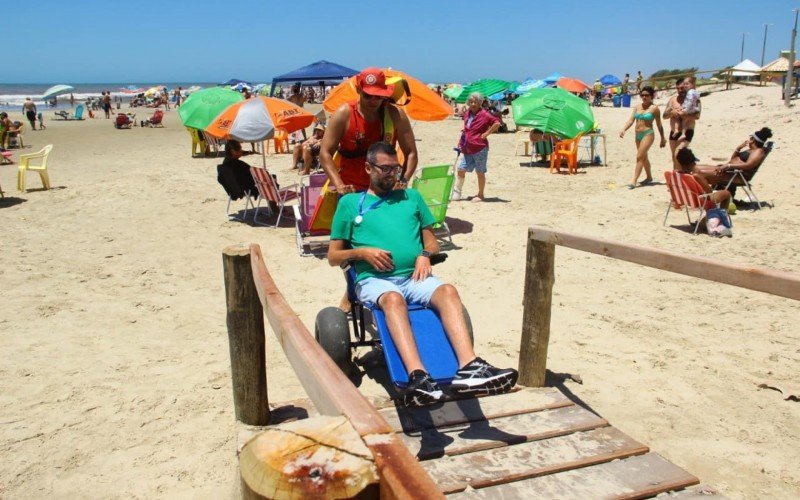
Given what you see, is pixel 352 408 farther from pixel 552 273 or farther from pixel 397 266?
pixel 552 273

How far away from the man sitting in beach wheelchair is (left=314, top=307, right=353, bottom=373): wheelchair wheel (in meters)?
0.21

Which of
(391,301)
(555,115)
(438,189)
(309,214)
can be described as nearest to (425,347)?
(391,301)

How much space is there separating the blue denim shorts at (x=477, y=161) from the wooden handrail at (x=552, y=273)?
5.62 metres

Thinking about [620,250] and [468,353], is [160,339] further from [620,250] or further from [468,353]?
[620,250]

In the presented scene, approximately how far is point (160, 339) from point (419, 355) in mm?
2498

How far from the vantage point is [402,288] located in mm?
3418

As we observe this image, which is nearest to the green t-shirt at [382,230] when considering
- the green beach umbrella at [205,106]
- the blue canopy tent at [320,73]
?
the green beach umbrella at [205,106]

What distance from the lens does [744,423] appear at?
342 centimetres

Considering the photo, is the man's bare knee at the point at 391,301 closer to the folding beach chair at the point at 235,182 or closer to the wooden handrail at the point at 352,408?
the wooden handrail at the point at 352,408

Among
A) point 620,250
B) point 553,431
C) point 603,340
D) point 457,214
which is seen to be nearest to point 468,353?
point 553,431

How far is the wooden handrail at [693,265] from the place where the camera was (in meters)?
2.29

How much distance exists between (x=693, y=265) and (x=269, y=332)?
3.16 meters

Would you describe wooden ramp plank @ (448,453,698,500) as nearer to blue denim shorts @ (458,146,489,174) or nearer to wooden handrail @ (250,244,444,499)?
wooden handrail @ (250,244,444,499)

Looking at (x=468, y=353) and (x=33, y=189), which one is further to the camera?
(x=33, y=189)
